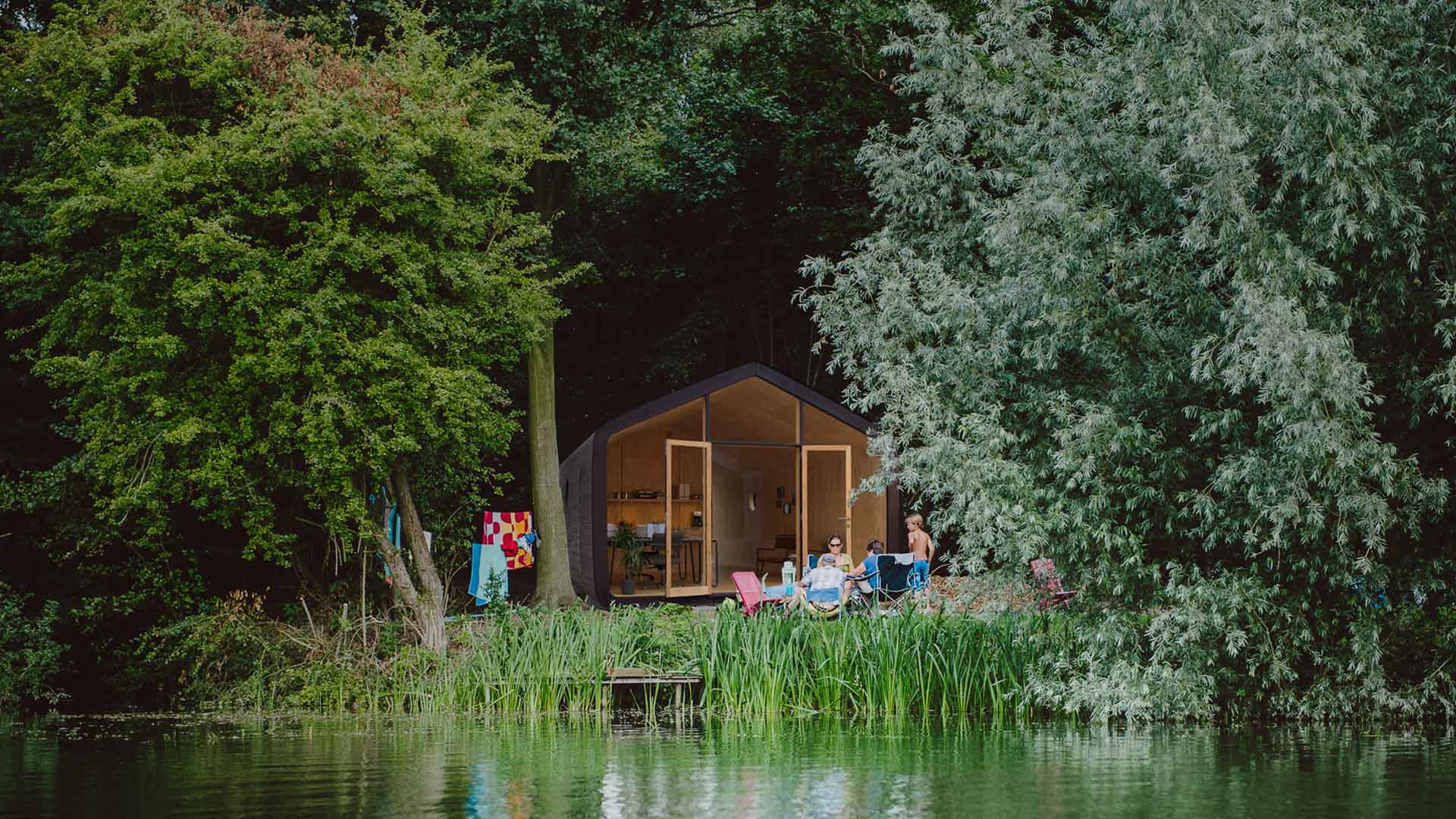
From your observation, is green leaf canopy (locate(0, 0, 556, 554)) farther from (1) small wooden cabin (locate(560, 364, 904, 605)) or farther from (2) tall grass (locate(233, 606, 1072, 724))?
(1) small wooden cabin (locate(560, 364, 904, 605))

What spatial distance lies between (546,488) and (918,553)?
4.94m

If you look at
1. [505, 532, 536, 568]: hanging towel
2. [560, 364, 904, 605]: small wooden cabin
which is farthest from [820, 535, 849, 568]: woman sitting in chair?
[505, 532, 536, 568]: hanging towel

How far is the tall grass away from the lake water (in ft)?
1.48

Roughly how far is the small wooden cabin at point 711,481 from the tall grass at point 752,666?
6232 mm

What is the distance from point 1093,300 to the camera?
972cm

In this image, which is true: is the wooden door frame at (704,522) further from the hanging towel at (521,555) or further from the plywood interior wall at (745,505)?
the plywood interior wall at (745,505)

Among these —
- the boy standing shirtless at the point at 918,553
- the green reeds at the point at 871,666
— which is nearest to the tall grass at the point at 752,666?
the green reeds at the point at 871,666

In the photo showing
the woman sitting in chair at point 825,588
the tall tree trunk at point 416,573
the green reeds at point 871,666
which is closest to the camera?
the green reeds at point 871,666

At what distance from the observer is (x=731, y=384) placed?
18000 mm

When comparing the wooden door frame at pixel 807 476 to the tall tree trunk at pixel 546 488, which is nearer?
the tall tree trunk at pixel 546 488

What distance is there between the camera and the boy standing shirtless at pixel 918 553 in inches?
535

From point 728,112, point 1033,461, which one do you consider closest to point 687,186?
point 728,112

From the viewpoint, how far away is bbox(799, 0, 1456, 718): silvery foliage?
884 centimetres

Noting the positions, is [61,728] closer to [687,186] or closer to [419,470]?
[419,470]
